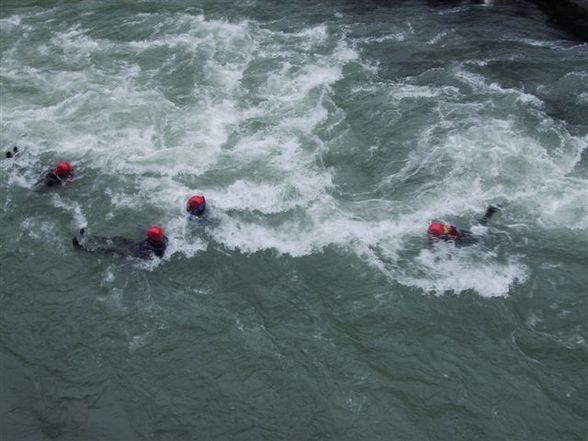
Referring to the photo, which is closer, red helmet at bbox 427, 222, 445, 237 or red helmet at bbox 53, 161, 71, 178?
red helmet at bbox 427, 222, 445, 237

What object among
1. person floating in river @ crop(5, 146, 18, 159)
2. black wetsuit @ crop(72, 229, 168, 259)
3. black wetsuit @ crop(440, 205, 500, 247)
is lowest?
black wetsuit @ crop(72, 229, 168, 259)

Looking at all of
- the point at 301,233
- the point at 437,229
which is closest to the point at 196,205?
the point at 301,233

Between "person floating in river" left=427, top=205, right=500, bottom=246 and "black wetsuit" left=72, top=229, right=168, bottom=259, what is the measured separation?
6.43 m

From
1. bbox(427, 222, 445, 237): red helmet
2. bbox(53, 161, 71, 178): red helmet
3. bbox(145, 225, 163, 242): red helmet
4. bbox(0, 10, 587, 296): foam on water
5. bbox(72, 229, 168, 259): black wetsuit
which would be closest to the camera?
bbox(427, 222, 445, 237): red helmet

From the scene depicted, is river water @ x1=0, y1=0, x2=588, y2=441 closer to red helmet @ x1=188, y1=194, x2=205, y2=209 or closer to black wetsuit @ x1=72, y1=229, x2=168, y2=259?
black wetsuit @ x1=72, y1=229, x2=168, y2=259

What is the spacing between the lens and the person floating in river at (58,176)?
580 inches

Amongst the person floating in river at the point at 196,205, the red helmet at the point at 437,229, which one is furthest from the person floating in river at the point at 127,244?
the red helmet at the point at 437,229

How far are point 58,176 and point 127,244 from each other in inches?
126

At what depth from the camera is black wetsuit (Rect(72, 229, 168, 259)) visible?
13.0 metres

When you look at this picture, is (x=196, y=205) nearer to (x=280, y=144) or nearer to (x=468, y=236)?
(x=280, y=144)

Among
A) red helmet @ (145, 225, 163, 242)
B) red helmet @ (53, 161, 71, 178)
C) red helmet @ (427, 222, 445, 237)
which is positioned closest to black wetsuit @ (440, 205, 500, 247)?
red helmet @ (427, 222, 445, 237)

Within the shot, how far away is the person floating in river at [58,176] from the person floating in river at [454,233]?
32.1ft

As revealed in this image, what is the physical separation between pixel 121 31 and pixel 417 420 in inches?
720

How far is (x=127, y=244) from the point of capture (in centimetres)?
1344
